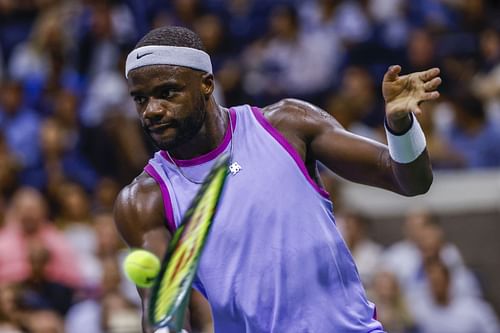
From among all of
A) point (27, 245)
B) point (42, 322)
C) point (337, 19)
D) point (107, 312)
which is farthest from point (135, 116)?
point (42, 322)

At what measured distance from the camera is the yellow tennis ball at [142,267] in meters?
3.95

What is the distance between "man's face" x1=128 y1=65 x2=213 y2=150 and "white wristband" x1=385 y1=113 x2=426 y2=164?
80 centimetres

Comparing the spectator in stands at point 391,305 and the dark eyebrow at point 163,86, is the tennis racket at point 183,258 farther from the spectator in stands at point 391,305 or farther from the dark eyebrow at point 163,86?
the spectator in stands at point 391,305

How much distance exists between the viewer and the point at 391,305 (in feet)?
29.4

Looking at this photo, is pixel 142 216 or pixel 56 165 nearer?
pixel 142 216

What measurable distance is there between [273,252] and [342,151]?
20.1 inches

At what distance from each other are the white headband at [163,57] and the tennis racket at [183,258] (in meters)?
0.86

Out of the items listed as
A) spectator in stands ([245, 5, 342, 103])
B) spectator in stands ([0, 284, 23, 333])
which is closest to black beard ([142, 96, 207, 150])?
spectator in stands ([0, 284, 23, 333])

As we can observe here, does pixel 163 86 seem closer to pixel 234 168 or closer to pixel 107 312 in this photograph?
pixel 234 168

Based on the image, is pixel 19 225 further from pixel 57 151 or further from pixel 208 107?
pixel 208 107

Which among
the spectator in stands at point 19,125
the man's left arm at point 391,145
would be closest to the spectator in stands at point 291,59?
the spectator in stands at point 19,125

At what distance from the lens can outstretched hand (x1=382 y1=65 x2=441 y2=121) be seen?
14.0ft

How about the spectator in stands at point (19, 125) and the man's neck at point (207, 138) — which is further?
the spectator in stands at point (19, 125)

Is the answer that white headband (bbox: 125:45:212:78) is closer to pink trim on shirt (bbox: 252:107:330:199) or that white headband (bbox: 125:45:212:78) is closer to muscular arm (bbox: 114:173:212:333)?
pink trim on shirt (bbox: 252:107:330:199)
